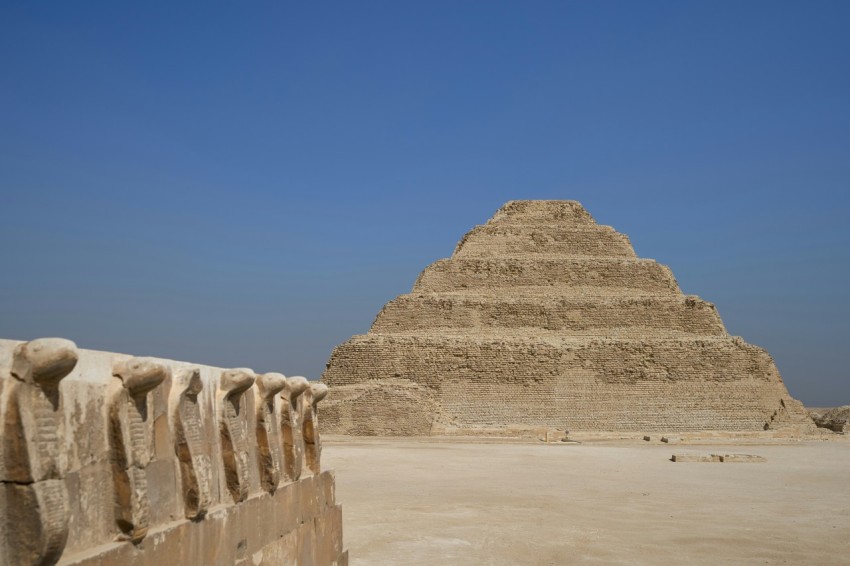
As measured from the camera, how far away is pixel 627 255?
53594 mm

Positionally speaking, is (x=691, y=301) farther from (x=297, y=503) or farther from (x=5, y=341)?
(x=5, y=341)

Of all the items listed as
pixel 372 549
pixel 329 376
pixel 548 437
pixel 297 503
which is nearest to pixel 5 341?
pixel 297 503

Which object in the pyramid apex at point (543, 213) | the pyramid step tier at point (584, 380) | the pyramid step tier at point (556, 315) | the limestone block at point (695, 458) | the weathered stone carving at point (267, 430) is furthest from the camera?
the pyramid apex at point (543, 213)

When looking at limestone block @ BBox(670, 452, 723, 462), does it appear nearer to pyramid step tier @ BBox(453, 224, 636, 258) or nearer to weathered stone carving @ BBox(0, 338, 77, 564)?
weathered stone carving @ BBox(0, 338, 77, 564)

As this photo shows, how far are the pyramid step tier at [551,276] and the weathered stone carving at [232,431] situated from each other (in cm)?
4444

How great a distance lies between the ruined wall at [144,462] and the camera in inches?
142

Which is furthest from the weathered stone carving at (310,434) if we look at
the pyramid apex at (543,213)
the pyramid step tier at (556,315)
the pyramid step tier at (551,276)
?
the pyramid apex at (543,213)

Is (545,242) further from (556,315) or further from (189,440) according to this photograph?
(189,440)

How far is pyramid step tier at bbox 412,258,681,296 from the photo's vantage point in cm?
5062

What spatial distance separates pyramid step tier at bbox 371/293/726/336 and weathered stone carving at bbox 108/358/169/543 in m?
42.9

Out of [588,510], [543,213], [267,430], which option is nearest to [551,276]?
[543,213]

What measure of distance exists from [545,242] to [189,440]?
49127 millimetres

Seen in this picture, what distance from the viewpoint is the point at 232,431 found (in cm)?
594

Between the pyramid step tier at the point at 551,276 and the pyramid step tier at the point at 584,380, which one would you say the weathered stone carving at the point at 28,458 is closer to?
the pyramid step tier at the point at 584,380
